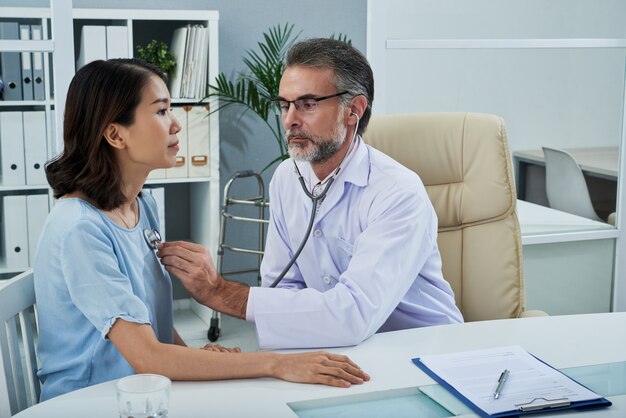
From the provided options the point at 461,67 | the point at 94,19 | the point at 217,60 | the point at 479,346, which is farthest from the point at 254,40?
the point at 479,346

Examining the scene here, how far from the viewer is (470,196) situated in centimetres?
208

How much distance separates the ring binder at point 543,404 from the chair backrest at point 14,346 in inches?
31.9

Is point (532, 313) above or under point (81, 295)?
under

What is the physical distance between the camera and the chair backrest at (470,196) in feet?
6.80

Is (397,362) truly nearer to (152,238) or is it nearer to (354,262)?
(354,262)

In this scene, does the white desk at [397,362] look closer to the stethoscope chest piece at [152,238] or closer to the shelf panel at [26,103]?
the stethoscope chest piece at [152,238]

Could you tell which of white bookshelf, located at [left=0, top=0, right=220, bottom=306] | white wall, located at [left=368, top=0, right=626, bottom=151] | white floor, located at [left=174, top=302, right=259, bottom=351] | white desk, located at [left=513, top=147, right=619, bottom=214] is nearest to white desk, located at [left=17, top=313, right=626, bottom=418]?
white bookshelf, located at [left=0, top=0, right=220, bottom=306]

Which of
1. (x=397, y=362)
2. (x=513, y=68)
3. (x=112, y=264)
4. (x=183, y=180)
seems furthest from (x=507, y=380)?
(x=183, y=180)

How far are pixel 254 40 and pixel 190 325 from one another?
4.75 ft

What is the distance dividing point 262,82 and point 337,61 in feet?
6.50

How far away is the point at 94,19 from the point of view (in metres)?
3.83

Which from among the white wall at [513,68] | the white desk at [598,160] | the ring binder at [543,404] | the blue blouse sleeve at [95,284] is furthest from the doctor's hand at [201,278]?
the white desk at [598,160]

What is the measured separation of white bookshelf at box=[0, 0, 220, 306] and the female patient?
97cm

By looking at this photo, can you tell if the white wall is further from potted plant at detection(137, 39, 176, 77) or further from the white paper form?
the white paper form
